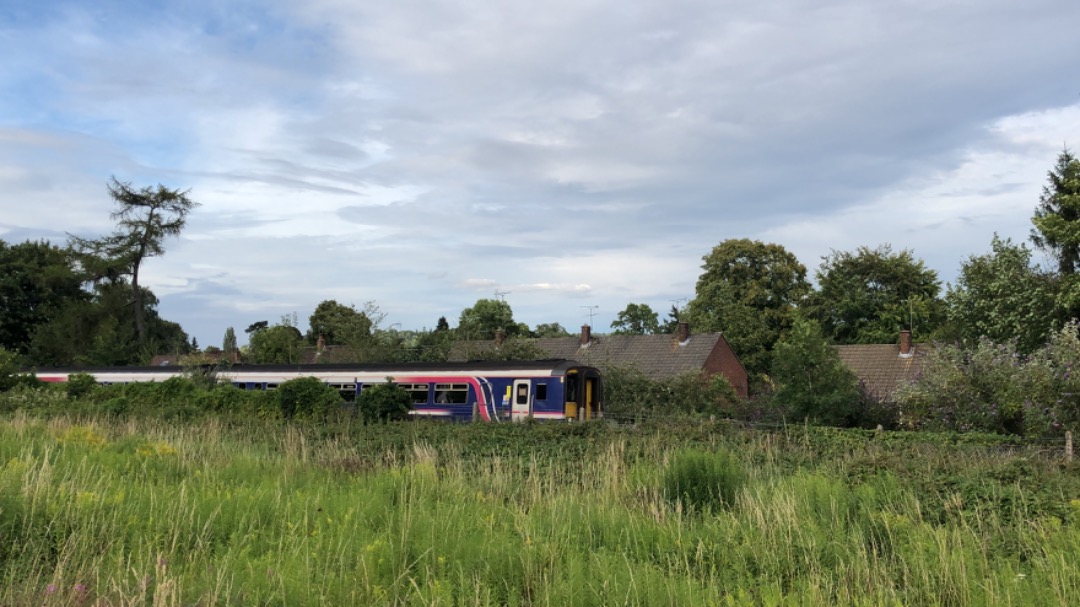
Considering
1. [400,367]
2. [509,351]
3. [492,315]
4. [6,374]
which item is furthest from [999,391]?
[492,315]

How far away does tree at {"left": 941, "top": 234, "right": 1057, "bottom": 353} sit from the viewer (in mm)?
28938

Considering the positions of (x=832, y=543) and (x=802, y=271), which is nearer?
(x=832, y=543)

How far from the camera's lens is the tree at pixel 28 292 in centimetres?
5794

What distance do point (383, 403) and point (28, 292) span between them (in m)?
49.4

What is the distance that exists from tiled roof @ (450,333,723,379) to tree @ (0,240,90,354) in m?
34.8

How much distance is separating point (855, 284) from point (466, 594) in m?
52.2

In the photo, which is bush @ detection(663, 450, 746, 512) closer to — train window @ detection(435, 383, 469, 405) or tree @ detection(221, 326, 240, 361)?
train window @ detection(435, 383, 469, 405)

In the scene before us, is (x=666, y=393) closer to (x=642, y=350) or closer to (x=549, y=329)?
(x=642, y=350)

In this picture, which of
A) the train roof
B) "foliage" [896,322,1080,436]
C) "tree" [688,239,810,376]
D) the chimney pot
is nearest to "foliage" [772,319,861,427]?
"foliage" [896,322,1080,436]

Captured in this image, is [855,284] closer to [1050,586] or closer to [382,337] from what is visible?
[382,337]

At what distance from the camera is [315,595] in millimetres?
5367

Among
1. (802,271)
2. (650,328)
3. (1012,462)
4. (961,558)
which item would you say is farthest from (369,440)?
(650,328)

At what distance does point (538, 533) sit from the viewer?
702cm

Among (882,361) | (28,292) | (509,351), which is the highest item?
(28,292)
